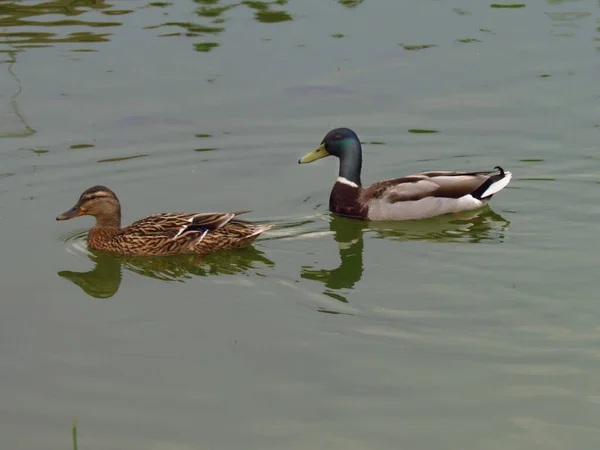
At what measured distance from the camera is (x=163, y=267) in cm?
1022

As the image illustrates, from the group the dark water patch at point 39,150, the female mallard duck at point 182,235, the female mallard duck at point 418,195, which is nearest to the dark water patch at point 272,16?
the dark water patch at point 39,150

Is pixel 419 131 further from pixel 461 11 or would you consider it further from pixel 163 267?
pixel 461 11

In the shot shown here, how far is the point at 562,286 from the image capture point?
919 centimetres

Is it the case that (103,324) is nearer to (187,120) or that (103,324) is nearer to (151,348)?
(151,348)

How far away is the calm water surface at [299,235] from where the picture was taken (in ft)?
23.6

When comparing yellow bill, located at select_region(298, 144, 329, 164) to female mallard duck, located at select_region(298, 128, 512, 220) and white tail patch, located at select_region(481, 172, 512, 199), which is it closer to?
female mallard duck, located at select_region(298, 128, 512, 220)

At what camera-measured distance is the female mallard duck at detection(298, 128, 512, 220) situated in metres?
11.7

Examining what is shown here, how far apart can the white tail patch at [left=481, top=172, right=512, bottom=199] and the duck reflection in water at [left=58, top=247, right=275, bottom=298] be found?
2.56 metres

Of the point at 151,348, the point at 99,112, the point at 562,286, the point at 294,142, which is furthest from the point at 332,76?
the point at 151,348

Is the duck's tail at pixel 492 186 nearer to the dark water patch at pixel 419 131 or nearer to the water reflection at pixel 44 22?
the dark water patch at pixel 419 131

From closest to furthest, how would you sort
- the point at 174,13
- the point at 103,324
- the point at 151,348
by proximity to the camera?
→ the point at 151,348 < the point at 103,324 < the point at 174,13

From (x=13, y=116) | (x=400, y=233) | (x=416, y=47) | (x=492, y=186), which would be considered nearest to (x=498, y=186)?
(x=492, y=186)

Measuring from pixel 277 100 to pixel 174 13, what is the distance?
4487 millimetres

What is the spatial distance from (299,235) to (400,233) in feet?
3.25
